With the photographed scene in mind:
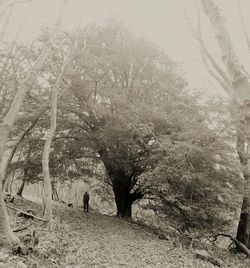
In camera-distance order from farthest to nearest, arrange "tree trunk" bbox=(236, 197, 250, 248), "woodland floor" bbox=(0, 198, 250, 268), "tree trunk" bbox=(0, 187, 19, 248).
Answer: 1. "tree trunk" bbox=(236, 197, 250, 248)
2. "woodland floor" bbox=(0, 198, 250, 268)
3. "tree trunk" bbox=(0, 187, 19, 248)

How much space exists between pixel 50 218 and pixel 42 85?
8070 millimetres

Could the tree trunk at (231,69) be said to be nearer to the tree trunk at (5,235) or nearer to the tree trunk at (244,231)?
the tree trunk at (5,235)

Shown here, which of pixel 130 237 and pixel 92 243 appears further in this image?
pixel 130 237

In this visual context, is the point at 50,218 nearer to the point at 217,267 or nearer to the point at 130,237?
the point at 130,237

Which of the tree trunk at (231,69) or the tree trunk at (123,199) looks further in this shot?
the tree trunk at (123,199)

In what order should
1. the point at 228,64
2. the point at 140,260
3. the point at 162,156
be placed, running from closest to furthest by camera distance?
the point at 228,64 < the point at 140,260 < the point at 162,156

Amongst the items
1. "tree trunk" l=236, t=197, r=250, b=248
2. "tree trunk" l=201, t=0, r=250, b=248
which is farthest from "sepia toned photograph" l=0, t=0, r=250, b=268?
"tree trunk" l=201, t=0, r=250, b=248

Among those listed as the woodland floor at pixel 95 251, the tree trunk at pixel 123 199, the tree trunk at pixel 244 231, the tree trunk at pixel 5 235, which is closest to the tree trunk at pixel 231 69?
the woodland floor at pixel 95 251

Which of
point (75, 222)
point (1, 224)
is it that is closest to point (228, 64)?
point (1, 224)

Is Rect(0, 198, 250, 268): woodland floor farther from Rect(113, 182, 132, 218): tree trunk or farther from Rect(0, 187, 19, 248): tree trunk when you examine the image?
Rect(113, 182, 132, 218): tree trunk

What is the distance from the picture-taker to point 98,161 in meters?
20.9

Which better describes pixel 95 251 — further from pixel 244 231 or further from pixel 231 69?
pixel 244 231

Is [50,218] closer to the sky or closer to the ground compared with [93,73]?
closer to the ground

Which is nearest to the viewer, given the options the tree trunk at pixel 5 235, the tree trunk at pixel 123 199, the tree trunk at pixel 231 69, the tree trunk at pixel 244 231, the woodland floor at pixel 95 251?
the tree trunk at pixel 231 69
